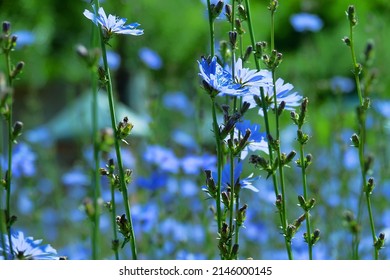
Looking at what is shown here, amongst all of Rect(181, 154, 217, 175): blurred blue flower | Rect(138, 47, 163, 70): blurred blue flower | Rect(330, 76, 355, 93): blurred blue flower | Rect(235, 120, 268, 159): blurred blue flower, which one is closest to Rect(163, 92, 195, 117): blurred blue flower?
Rect(138, 47, 163, 70): blurred blue flower

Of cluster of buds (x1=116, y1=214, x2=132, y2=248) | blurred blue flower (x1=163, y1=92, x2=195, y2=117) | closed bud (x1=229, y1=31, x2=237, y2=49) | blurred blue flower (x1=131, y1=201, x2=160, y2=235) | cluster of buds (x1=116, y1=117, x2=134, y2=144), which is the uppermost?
blurred blue flower (x1=163, y1=92, x2=195, y2=117)

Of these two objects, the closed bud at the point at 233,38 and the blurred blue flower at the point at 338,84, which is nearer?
the closed bud at the point at 233,38

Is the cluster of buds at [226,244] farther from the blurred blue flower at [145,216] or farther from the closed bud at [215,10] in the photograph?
the blurred blue flower at [145,216]

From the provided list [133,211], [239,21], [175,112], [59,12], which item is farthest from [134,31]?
[59,12]

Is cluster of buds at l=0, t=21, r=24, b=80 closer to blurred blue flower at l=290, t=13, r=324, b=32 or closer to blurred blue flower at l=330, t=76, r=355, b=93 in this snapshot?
blurred blue flower at l=330, t=76, r=355, b=93

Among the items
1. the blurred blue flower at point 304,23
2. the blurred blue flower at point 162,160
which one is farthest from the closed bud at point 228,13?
the blurred blue flower at point 304,23

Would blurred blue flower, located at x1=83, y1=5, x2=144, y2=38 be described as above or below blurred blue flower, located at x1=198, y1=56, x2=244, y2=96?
above
